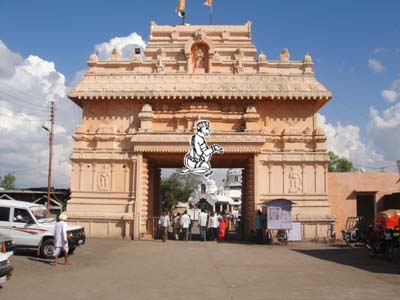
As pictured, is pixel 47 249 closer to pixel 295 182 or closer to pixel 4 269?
pixel 4 269

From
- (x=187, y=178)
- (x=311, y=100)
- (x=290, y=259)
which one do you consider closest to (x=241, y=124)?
(x=311, y=100)

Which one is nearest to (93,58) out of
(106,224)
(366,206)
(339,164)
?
(106,224)

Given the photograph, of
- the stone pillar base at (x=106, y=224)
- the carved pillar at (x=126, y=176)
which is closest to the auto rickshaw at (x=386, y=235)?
the stone pillar base at (x=106, y=224)

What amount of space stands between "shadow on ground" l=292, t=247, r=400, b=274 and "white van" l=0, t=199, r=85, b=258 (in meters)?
9.83

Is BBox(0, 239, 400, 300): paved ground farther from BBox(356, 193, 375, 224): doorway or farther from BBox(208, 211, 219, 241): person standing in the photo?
BBox(356, 193, 375, 224): doorway

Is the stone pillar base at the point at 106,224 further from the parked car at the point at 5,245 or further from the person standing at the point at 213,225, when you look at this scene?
the parked car at the point at 5,245

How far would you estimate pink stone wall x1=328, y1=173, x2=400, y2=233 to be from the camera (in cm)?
2711

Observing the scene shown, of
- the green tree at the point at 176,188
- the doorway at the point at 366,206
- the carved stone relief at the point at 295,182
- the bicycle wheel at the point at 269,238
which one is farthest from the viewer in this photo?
the green tree at the point at 176,188

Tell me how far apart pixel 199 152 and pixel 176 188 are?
53.7 meters

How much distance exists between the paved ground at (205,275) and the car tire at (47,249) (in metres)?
0.60

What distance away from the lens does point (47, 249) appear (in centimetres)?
1692

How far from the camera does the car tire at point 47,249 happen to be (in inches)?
664

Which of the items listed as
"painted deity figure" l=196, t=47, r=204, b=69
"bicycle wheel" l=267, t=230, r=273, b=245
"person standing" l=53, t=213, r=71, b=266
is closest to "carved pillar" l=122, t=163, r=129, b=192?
"painted deity figure" l=196, t=47, r=204, b=69

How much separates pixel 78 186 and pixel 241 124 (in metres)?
10.1
